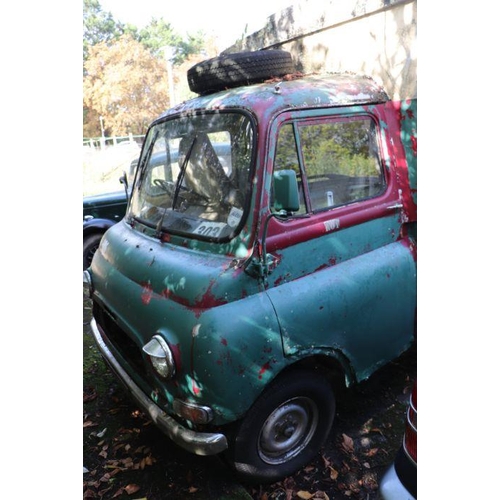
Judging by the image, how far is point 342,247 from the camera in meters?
2.90

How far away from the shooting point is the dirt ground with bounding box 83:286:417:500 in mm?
2787

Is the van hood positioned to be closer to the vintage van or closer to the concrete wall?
the vintage van

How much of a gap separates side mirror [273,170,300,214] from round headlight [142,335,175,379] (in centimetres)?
103

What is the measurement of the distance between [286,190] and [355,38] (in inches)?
82.0

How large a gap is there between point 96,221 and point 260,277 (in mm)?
4651

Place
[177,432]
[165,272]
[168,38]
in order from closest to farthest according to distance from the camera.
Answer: [177,432] → [165,272] → [168,38]

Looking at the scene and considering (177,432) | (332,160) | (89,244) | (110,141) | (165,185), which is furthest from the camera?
(110,141)

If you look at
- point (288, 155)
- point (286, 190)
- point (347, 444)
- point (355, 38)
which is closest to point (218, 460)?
point (347, 444)

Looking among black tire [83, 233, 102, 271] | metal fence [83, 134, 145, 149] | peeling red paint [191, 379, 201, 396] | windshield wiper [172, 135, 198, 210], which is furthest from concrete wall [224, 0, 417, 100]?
metal fence [83, 134, 145, 149]

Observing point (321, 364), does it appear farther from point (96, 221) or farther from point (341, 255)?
point (96, 221)

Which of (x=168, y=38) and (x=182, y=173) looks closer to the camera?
(x=182, y=173)

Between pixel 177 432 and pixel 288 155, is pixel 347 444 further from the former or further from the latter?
pixel 288 155

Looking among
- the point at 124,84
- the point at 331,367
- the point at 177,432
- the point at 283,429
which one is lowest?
the point at 283,429

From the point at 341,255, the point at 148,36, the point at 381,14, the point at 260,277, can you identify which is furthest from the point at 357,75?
the point at 148,36
